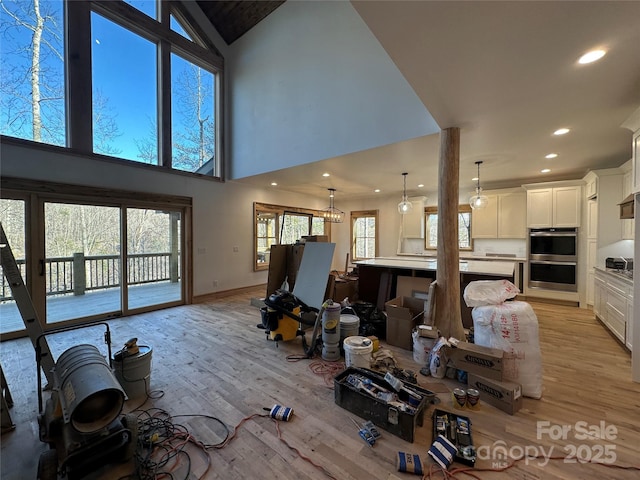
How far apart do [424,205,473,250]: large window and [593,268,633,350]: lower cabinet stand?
102 inches

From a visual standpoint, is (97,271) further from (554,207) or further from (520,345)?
(554,207)

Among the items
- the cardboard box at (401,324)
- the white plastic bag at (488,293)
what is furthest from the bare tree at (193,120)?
the white plastic bag at (488,293)

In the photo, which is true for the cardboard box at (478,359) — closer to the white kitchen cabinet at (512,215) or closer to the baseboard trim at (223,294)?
the white kitchen cabinet at (512,215)

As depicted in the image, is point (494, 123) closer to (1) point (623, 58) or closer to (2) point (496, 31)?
(1) point (623, 58)

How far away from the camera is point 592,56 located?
6.10ft

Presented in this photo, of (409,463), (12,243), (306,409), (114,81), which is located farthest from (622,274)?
(114,81)

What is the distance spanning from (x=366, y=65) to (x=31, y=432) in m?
5.28

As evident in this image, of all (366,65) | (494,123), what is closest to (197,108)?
(366,65)

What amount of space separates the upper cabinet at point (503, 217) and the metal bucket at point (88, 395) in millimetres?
6861

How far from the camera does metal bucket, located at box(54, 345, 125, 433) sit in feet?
4.54

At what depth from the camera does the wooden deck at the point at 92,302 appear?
140 inches

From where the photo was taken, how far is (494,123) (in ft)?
9.82

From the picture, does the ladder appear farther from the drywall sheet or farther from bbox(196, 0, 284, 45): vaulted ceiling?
bbox(196, 0, 284, 45): vaulted ceiling

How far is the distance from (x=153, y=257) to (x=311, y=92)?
419 centimetres
